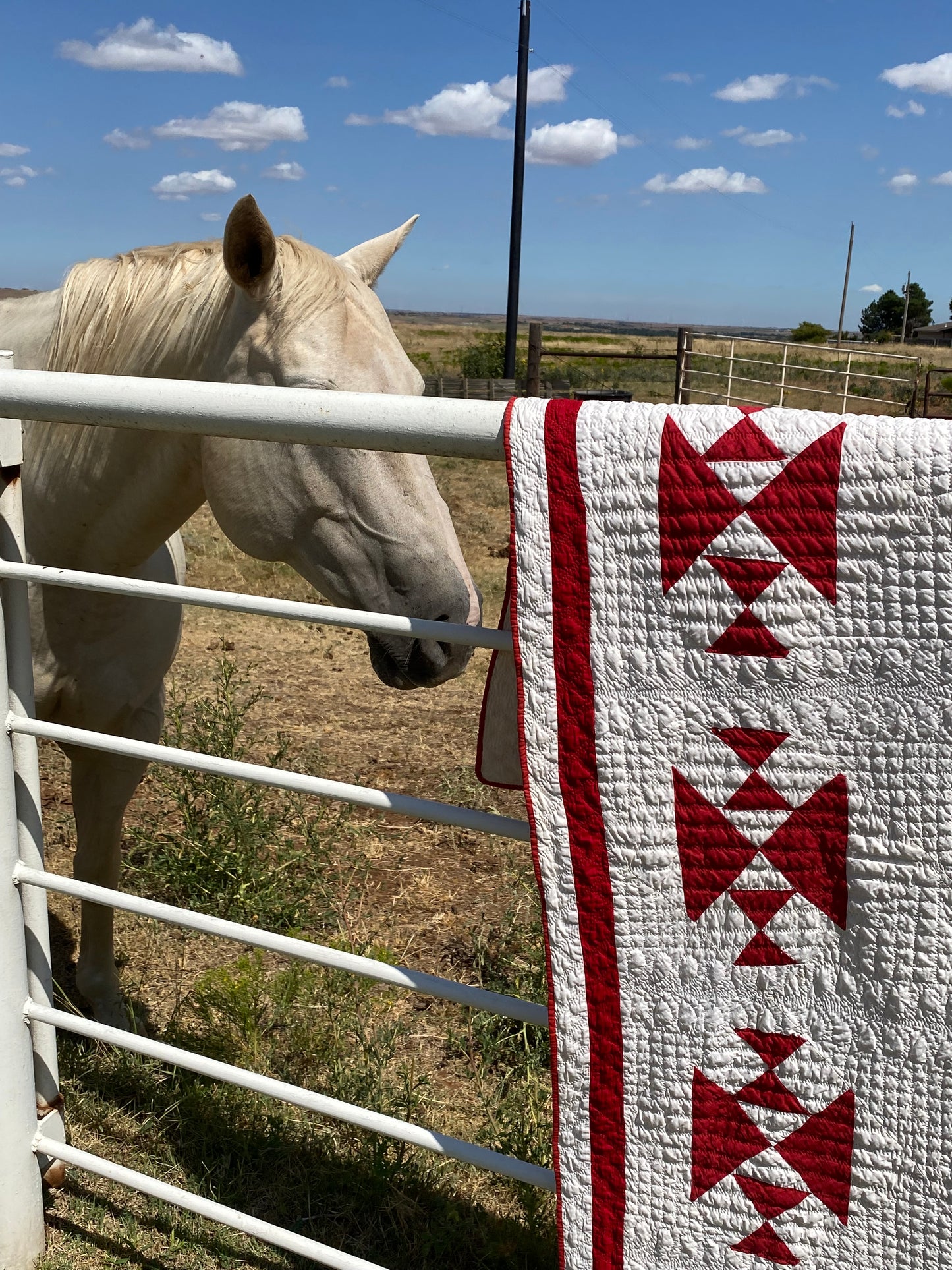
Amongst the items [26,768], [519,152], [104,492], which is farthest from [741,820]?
[519,152]

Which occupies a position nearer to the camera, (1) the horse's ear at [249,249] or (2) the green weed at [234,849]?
(1) the horse's ear at [249,249]

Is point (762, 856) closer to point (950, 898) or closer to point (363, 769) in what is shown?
point (950, 898)

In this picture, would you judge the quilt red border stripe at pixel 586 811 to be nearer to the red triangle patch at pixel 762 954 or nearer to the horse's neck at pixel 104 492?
the red triangle patch at pixel 762 954

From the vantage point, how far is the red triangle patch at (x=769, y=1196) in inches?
41.9

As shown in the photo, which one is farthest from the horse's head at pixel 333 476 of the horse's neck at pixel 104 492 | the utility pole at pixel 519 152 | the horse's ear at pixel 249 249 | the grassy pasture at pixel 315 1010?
the utility pole at pixel 519 152

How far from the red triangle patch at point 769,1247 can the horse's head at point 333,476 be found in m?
1.06

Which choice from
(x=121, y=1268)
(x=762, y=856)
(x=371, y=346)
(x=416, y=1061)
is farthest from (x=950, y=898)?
(x=416, y=1061)

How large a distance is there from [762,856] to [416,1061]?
1660 millimetres

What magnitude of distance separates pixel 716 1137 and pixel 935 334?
55.4 meters

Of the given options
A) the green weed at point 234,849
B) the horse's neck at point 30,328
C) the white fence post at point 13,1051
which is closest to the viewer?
the white fence post at point 13,1051

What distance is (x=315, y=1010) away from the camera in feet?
7.98

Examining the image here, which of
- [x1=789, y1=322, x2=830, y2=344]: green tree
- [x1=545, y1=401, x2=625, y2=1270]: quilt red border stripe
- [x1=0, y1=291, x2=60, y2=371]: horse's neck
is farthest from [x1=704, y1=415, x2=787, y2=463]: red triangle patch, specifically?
[x1=789, y1=322, x2=830, y2=344]: green tree

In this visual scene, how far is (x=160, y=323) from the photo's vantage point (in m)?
2.13

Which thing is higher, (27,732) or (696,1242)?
(27,732)
